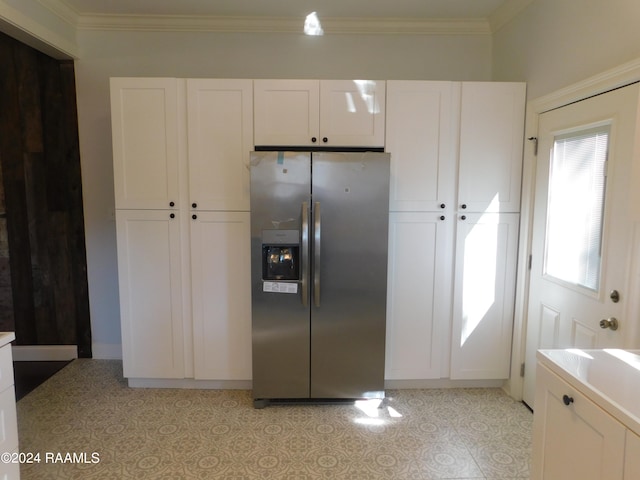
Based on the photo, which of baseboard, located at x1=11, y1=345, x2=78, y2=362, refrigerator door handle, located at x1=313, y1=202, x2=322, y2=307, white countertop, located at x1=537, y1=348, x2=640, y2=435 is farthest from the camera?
baseboard, located at x1=11, y1=345, x2=78, y2=362

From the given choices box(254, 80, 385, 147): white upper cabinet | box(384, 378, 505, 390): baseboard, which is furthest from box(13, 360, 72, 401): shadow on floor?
box(384, 378, 505, 390): baseboard

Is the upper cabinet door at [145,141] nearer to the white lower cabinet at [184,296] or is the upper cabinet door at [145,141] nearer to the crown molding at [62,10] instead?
the white lower cabinet at [184,296]

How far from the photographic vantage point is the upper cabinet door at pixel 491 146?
245 cm

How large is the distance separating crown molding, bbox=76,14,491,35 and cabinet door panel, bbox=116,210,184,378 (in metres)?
1.52

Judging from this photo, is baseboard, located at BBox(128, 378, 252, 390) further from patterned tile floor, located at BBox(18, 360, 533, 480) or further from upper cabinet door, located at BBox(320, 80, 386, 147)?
upper cabinet door, located at BBox(320, 80, 386, 147)

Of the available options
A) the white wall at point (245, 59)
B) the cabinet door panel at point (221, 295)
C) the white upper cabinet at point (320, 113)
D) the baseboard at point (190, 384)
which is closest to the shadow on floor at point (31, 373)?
the baseboard at point (190, 384)

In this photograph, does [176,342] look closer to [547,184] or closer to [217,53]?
[217,53]

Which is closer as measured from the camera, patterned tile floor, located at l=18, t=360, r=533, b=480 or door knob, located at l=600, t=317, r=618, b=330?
door knob, located at l=600, t=317, r=618, b=330

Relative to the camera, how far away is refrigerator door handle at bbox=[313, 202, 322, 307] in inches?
89.4

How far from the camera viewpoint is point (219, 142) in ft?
8.07

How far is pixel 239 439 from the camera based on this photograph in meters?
2.16

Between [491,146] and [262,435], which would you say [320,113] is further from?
[262,435]

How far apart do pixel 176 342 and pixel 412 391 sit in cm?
174

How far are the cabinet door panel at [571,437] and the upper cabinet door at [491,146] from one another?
1404 millimetres
